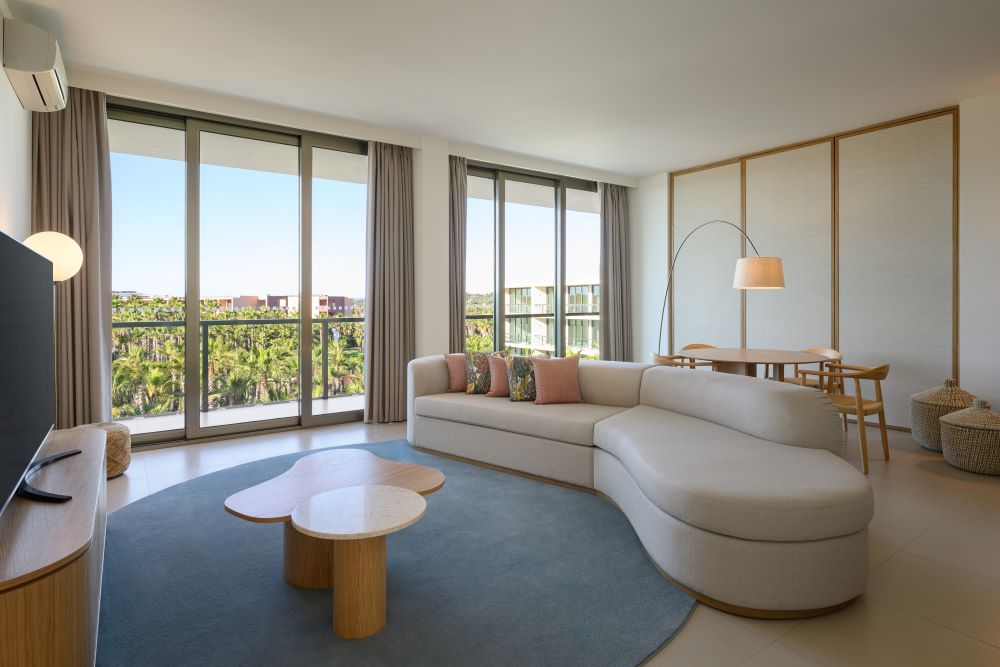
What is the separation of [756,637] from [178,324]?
4764 mm

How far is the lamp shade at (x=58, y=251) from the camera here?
11.8 ft

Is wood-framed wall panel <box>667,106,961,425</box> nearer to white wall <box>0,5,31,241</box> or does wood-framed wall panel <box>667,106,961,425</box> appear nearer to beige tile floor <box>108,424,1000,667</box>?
beige tile floor <box>108,424,1000,667</box>

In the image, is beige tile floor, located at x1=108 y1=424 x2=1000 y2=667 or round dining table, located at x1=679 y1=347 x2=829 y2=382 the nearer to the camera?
beige tile floor, located at x1=108 y1=424 x2=1000 y2=667

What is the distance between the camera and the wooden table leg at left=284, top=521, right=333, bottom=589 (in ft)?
7.84

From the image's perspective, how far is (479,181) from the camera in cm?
666

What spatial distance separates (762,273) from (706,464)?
2.82m

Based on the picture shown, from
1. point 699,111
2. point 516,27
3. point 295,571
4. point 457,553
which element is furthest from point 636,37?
point 295,571

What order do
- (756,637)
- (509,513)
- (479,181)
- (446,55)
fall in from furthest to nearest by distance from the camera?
(479,181), (446,55), (509,513), (756,637)

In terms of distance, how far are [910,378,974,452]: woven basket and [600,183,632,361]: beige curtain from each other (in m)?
3.54

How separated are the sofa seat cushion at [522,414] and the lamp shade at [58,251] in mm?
2498

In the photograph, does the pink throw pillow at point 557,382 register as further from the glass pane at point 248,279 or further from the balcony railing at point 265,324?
the glass pane at point 248,279

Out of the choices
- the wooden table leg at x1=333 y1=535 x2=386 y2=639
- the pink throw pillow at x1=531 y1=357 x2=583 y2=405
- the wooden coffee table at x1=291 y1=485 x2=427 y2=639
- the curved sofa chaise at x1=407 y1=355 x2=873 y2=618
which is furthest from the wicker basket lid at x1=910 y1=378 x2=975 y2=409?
the wooden table leg at x1=333 y1=535 x2=386 y2=639

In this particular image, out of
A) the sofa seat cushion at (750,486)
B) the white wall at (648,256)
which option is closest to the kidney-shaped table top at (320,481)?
the sofa seat cushion at (750,486)

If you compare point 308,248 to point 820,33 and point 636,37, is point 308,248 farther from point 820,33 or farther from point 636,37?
point 820,33
